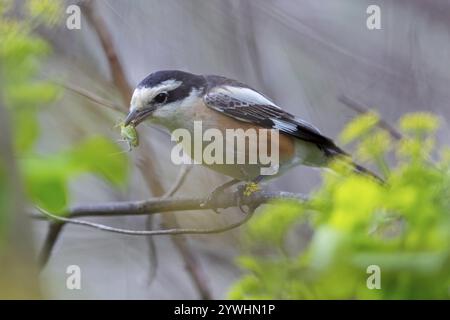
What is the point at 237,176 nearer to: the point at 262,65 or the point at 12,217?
the point at 262,65

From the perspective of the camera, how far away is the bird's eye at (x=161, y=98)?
265cm

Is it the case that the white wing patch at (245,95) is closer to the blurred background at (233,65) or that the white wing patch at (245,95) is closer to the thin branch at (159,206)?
the blurred background at (233,65)

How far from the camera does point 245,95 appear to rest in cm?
284

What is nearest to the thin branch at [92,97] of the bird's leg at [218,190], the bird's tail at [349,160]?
the bird's leg at [218,190]

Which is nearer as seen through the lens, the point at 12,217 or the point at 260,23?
the point at 12,217

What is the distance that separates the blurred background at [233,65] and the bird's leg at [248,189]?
10 cm

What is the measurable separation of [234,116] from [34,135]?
0.89m

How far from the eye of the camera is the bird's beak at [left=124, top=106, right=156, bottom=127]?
8.38 ft

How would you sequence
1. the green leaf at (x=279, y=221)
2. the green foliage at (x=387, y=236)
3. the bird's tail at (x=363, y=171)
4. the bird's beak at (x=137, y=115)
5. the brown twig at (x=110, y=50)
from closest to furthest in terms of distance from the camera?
the green foliage at (x=387, y=236), the green leaf at (x=279, y=221), the bird's tail at (x=363, y=171), the bird's beak at (x=137, y=115), the brown twig at (x=110, y=50)

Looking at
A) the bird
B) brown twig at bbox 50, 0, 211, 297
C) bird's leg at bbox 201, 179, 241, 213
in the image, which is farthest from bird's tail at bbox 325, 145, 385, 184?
brown twig at bbox 50, 0, 211, 297

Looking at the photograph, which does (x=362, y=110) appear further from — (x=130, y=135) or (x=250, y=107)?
(x=130, y=135)
